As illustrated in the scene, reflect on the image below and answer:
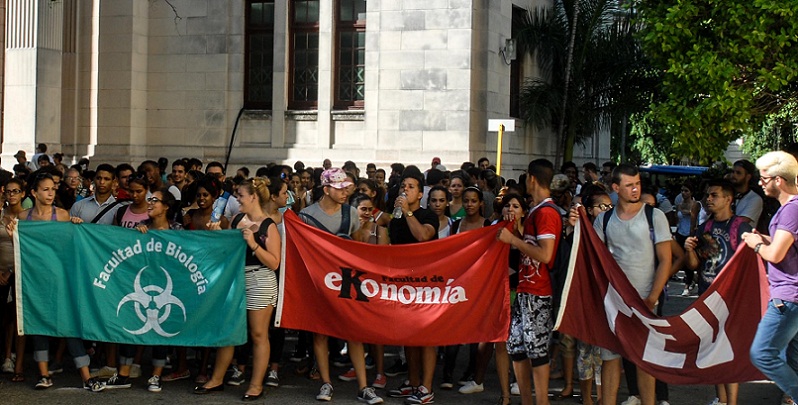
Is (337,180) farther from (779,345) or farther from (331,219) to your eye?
(779,345)

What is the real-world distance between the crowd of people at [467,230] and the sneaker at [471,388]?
0.04ft

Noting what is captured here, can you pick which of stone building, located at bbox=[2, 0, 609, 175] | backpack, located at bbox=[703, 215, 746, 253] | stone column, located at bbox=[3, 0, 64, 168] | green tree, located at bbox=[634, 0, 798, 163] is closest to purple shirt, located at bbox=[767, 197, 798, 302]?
backpack, located at bbox=[703, 215, 746, 253]

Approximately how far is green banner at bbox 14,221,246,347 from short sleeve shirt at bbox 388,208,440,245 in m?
1.44

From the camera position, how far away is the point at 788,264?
733 cm

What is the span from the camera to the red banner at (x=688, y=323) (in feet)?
26.2

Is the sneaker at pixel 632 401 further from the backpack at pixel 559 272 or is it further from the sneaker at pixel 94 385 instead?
the sneaker at pixel 94 385

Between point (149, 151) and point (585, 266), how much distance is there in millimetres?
16661

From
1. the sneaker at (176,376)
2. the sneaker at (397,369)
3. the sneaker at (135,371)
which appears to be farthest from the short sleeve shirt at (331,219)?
the sneaker at (135,371)

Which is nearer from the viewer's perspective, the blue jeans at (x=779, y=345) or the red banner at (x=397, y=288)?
the blue jeans at (x=779, y=345)

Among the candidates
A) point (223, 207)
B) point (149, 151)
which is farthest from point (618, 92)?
point (223, 207)

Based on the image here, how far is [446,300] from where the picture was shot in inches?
349

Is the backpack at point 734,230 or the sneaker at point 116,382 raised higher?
the backpack at point 734,230

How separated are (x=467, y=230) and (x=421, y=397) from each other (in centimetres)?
161

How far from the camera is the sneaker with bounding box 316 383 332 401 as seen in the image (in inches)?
355
